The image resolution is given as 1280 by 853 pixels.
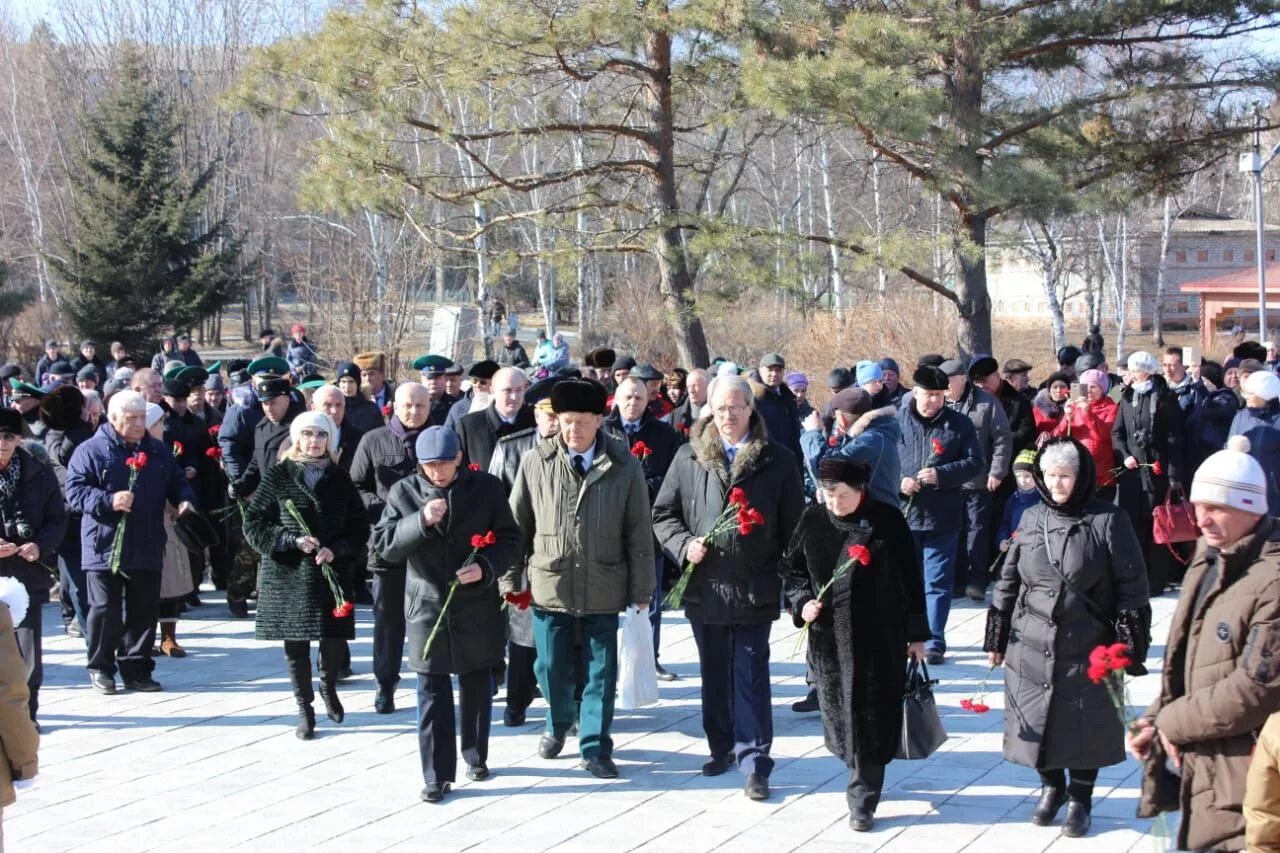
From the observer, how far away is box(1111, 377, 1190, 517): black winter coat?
36.9 ft

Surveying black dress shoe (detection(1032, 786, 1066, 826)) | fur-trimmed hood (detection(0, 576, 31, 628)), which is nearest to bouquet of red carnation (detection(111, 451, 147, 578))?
fur-trimmed hood (detection(0, 576, 31, 628))

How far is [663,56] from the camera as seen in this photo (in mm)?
15328

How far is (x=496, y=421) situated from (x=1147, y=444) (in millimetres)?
5819

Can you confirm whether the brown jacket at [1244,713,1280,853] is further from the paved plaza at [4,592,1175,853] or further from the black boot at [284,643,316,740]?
the black boot at [284,643,316,740]

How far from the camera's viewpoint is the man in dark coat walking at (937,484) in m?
8.71

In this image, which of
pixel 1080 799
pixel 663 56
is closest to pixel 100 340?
pixel 663 56

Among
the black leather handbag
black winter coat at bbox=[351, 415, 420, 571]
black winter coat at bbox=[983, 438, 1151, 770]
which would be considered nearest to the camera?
black winter coat at bbox=[983, 438, 1151, 770]

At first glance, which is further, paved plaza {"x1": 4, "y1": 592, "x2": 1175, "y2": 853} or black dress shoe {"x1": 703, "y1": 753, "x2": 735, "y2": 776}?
black dress shoe {"x1": 703, "y1": 753, "x2": 735, "y2": 776}

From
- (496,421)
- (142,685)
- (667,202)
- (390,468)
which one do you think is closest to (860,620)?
(496,421)

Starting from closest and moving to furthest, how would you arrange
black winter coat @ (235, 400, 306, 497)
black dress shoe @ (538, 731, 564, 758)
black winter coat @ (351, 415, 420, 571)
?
black dress shoe @ (538, 731, 564, 758), black winter coat @ (351, 415, 420, 571), black winter coat @ (235, 400, 306, 497)

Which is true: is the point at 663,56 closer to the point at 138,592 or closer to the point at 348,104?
the point at 348,104

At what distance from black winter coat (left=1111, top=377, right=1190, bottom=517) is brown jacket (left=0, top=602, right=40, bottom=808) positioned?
9143mm

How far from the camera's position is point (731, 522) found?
6.39m

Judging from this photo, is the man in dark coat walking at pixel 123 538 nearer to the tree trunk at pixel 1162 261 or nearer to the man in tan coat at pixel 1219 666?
the man in tan coat at pixel 1219 666
